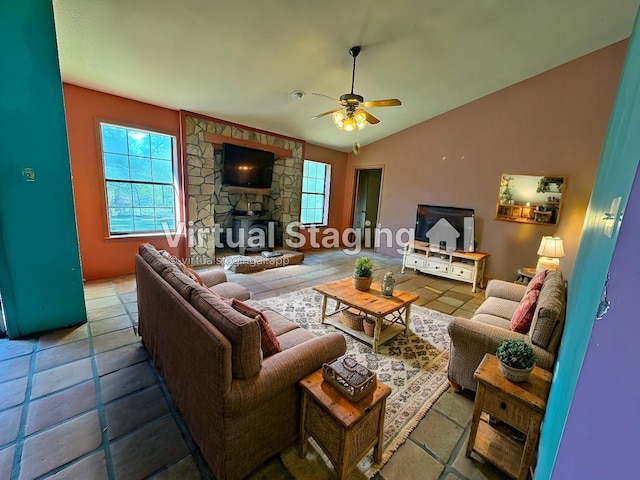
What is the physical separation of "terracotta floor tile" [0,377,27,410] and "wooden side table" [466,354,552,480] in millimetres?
2812

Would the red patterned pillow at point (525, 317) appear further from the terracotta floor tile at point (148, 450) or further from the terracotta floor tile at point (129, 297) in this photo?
the terracotta floor tile at point (129, 297)

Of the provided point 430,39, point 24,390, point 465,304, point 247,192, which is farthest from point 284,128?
point 24,390

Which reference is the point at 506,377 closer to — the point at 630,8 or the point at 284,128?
the point at 630,8

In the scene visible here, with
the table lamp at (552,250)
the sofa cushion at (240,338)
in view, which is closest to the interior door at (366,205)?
the table lamp at (552,250)

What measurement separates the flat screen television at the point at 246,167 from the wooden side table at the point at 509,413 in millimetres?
4609

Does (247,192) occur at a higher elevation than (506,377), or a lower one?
higher

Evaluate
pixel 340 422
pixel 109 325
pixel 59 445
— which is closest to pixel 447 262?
pixel 340 422

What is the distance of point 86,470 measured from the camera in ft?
4.32

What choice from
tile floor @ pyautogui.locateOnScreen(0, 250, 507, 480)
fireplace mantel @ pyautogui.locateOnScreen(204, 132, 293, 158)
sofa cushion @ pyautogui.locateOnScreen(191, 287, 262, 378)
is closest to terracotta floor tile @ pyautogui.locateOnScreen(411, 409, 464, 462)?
tile floor @ pyautogui.locateOnScreen(0, 250, 507, 480)

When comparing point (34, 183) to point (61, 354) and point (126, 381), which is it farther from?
point (126, 381)

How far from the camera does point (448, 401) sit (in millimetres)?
1903

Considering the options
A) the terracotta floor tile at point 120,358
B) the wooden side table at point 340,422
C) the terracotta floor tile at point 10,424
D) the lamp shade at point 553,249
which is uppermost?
the lamp shade at point 553,249

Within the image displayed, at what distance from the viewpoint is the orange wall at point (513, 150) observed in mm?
3609

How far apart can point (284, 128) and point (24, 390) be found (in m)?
4.81
